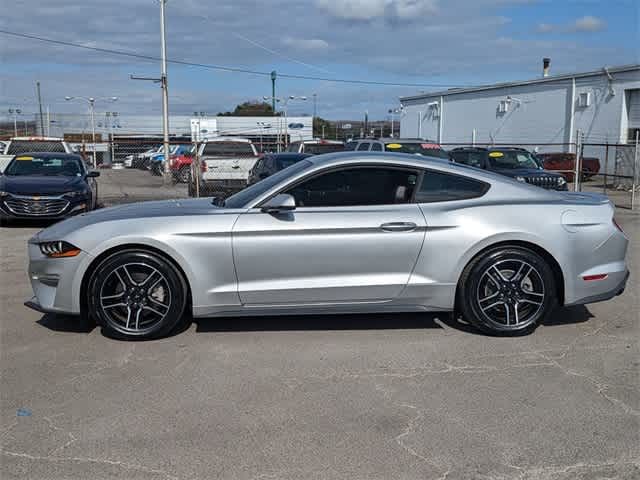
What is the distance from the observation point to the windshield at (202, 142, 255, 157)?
70.1 ft

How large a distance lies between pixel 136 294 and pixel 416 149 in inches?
507

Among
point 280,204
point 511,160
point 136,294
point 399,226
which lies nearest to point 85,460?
point 136,294

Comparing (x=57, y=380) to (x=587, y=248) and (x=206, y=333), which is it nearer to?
(x=206, y=333)

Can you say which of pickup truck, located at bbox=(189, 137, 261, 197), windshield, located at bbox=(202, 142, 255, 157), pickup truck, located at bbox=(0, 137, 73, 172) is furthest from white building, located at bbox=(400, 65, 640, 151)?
pickup truck, located at bbox=(0, 137, 73, 172)

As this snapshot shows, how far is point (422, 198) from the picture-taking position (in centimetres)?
580

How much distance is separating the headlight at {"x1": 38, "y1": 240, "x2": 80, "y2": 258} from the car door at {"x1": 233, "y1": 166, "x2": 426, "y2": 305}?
1.28 meters

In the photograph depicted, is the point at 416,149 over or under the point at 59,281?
over

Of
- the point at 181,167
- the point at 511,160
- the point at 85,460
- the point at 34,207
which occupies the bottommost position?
the point at 85,460

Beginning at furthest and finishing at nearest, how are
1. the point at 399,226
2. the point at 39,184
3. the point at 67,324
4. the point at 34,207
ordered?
1. the point at 39,184
2. the point at 34,207
3. the point at 67,324
4. the point at 399,226

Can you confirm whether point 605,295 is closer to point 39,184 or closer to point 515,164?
point 39,184

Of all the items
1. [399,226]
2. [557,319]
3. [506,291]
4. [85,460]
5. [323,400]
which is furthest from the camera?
[557,319]

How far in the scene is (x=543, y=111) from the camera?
41656 millimetres

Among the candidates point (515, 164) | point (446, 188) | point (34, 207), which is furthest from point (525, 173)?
point (446, 188)

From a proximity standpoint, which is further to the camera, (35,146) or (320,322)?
(35,146)
